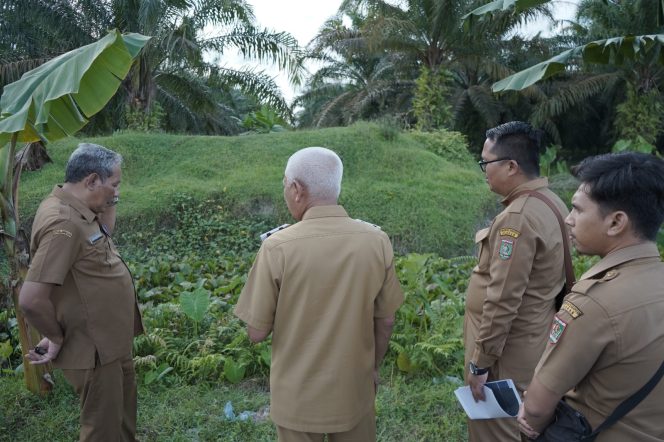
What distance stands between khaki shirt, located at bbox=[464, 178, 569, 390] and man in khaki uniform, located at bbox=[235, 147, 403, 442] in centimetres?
60

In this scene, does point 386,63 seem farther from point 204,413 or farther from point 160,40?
point 204,413

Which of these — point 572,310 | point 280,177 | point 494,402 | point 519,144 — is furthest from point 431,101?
point 572,310

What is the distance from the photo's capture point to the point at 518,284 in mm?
2623

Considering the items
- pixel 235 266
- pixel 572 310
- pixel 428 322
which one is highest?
pixel 572 310

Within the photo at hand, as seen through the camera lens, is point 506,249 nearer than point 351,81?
Yes

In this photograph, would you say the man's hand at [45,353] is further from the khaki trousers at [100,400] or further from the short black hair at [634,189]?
the short black hair at [634,189]

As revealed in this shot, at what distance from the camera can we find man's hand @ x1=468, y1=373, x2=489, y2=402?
2.74m

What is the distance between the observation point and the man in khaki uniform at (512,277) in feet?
8.66

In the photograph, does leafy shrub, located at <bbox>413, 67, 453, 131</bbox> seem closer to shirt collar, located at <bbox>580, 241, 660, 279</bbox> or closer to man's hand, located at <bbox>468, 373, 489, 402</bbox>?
man's hand, located at <bbox>468, 373, 489, 402</bbox>

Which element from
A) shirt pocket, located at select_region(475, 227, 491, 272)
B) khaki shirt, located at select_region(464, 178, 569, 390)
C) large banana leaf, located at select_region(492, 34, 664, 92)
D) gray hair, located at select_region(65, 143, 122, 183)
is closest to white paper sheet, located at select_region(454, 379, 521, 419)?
khaki shirt, located at select_region(464, 178, 569, 390)

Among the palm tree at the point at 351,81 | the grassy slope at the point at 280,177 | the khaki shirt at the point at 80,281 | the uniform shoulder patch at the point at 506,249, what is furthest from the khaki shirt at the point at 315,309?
the palm tree at the point at 351,81

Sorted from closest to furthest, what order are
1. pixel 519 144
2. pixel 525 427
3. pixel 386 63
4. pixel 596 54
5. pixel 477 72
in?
1. pixel 525 427
2. pixel 519 144
3. pixel 596 54
4. pixel 477 72
5. pixel 386 63

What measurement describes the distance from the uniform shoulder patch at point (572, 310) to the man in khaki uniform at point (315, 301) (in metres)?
0.81

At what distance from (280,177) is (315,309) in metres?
8.37
